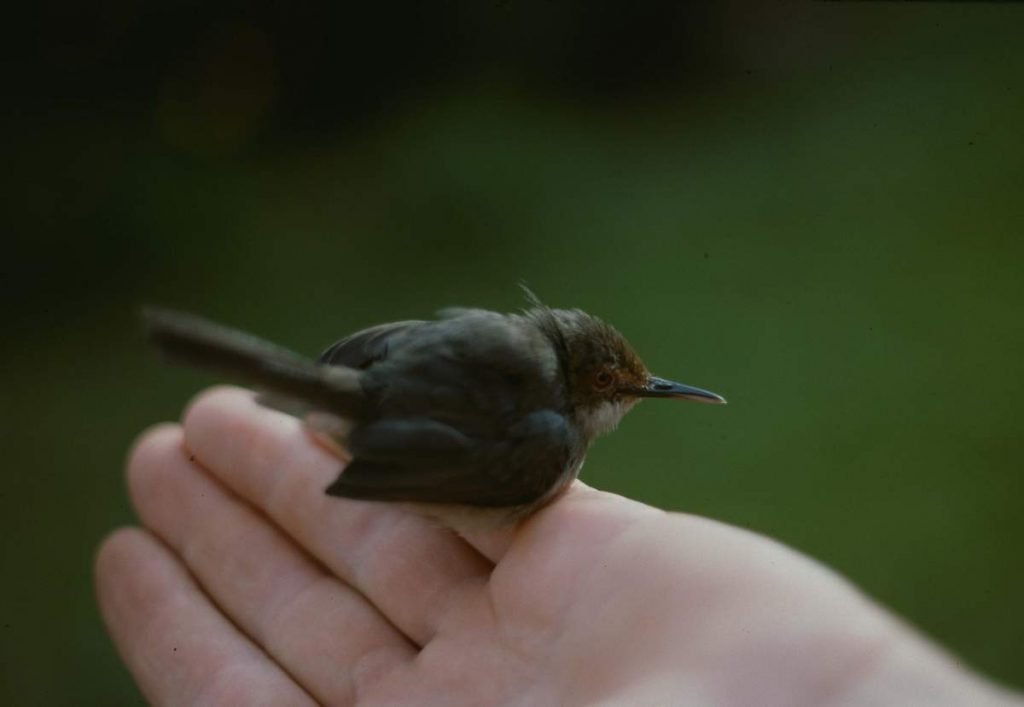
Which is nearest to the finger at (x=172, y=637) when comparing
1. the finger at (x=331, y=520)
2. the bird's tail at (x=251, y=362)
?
the finger at (x=331, y=520)

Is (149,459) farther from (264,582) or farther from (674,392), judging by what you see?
(674,392)

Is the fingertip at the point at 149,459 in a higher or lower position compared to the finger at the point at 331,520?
lower

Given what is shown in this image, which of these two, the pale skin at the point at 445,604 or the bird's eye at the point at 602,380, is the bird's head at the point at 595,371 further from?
the pale skin at the point at 445,604

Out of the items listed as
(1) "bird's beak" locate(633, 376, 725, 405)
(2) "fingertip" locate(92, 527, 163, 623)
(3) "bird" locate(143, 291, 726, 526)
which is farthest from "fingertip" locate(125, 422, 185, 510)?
(1) "bird's beak" locate(633, 376, 725, 405)

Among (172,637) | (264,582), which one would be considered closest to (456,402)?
(264,582)

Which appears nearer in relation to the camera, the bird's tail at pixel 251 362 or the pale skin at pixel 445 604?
the pale skin at pixel 445 604

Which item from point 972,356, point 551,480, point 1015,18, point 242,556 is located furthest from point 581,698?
point 1015,18

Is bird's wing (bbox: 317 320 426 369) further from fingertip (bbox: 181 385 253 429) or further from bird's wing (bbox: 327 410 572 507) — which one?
fingertip (bbox: 181 385 253 429)
